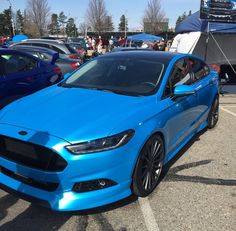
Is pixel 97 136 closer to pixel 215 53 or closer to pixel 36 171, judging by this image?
pixel 36 171

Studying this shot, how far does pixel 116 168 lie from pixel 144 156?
1.59ft

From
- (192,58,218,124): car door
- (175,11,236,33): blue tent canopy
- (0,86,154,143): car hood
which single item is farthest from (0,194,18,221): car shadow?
(175,11,236,33): blue tent canopy

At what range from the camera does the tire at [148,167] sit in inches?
141

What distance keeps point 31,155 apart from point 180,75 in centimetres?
261

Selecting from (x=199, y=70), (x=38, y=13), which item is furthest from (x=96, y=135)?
(x=38, y=13)

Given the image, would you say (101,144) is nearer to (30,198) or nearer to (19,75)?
(30,198)

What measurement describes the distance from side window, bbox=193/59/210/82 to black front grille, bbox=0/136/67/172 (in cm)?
314

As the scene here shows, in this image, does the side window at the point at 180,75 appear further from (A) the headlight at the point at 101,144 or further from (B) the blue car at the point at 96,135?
(A) the headlight at the point at 101,144

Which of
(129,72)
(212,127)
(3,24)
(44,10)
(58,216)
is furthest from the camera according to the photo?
(3,24)

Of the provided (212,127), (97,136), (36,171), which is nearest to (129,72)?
(97,136)

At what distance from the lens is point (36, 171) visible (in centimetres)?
320

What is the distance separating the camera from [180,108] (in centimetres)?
454

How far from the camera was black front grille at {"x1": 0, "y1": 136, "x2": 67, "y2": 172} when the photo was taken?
3133 millimetres

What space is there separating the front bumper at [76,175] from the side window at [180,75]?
4.56 feet
